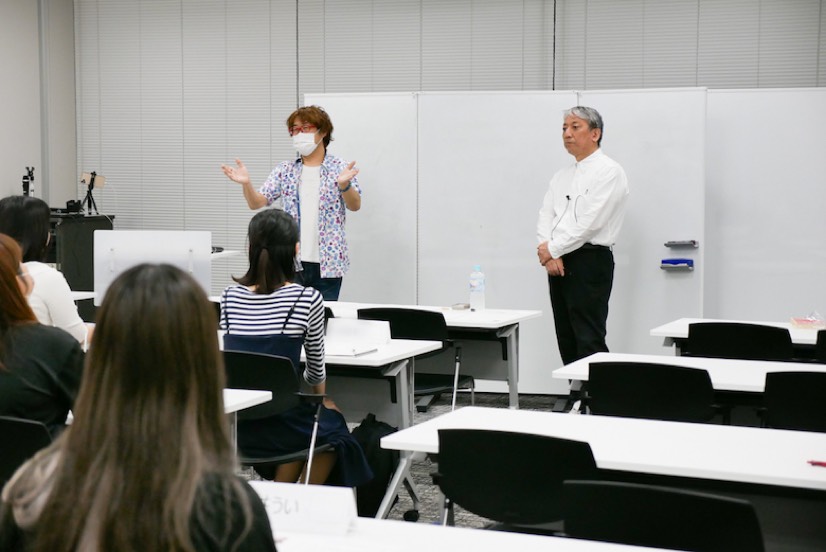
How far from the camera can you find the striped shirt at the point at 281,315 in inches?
149

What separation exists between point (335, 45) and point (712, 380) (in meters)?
5.26

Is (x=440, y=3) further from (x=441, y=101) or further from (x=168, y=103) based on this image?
(x=168, y=103)

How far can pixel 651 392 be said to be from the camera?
3730 millimetres

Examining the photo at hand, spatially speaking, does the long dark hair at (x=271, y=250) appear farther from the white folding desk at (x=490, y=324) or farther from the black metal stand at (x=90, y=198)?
the black metal stand at (x=90, y=198)

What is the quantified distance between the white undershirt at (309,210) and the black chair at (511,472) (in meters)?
3.69

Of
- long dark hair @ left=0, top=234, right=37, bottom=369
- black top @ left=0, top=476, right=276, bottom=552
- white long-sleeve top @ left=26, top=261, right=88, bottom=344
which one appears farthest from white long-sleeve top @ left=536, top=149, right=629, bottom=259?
black top @ left=0, top=476, right=276, bottom=552

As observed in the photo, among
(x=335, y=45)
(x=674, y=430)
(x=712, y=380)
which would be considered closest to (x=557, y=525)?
(x=674, y=430)

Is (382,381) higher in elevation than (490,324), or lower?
lower

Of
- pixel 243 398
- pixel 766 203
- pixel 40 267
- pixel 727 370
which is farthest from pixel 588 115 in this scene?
pixel 40 267

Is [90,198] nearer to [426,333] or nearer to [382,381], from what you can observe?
[426,333]

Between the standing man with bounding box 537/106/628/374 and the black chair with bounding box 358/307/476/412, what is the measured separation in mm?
946

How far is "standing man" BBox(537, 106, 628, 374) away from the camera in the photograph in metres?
6.07

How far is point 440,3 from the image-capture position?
7.84 meters

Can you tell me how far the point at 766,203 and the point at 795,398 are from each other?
3478mm
